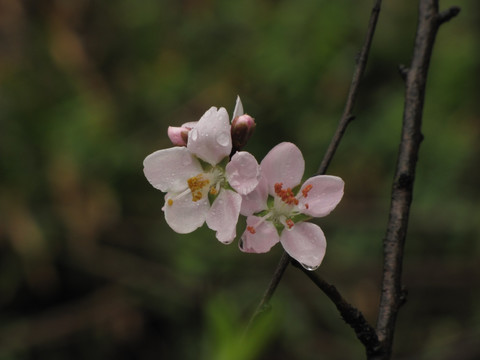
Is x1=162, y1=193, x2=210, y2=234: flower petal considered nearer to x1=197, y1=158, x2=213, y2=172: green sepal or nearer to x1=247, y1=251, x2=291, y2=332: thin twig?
x1=197, y1=158, x2=213, y2=172: green sepal

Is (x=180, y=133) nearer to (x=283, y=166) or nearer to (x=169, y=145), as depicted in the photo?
(x=283, y=166)

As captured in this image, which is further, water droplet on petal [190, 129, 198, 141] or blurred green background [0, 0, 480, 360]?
blurred green background [0, 0, 480, 360]

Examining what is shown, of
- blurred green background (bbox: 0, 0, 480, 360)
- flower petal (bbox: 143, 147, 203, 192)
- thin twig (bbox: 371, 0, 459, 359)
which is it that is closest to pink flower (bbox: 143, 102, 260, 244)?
flower petal (bbox: 143, 147, 203, 192)

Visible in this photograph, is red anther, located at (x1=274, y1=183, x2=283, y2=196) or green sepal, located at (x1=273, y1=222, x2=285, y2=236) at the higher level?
red anther, located at (x1=274, y1=183, x2=283, y2=196)

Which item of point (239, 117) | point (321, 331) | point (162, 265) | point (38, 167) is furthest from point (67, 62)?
point (239, 117)

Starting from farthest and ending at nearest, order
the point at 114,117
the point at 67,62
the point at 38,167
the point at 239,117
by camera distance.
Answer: the point at 67,62
the point at 114,117
the point at 38,167
the point at 239,117

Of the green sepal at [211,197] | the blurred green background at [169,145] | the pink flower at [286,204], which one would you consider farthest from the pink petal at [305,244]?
the blurred green background at [169,145]

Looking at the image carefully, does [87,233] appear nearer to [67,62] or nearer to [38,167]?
[38,167]

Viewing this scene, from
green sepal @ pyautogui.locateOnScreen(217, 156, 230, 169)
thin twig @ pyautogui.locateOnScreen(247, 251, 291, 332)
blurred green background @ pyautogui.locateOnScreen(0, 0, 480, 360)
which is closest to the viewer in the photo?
thin twig @ pyautogui.locateOnScreen(247, 251, 291, 332)
